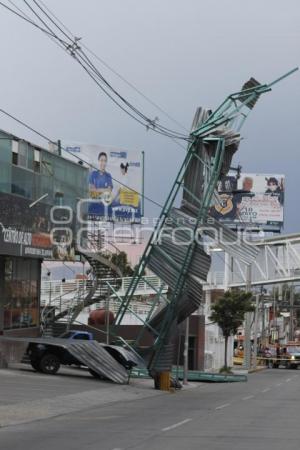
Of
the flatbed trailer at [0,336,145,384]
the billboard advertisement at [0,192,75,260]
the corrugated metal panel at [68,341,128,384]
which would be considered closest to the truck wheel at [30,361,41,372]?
the flatbed trailer at [0,336,145,384]

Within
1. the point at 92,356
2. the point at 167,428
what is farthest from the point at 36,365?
the point at 167,428

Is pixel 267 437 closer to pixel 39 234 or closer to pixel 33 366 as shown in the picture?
pixel 33 366

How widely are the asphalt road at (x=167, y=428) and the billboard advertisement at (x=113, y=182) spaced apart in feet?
123

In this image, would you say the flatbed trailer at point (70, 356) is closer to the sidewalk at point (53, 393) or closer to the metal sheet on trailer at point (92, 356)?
the metal sheet on trailer at point (92, 356)

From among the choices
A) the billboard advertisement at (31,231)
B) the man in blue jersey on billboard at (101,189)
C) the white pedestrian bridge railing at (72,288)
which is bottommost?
the white pedestrian bridge railing at (72,288)

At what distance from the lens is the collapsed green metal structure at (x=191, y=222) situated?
3023 cm

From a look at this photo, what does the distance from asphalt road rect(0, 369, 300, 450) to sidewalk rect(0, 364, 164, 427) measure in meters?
0.62

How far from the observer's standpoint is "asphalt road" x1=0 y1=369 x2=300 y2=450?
12609 millimetres

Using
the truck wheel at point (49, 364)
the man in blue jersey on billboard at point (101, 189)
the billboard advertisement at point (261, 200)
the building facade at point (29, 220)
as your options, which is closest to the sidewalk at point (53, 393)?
the truck wheel at point (49, 364)

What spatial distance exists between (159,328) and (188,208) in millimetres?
4974

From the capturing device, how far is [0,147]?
2845cm

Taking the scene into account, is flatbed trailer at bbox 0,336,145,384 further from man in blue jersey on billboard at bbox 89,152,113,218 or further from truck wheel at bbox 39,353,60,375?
man in blue jersey on billboard at bbox 89,152,113,218

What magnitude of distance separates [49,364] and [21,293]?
5206 millimetres

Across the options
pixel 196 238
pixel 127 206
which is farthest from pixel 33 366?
pixel 127 206
